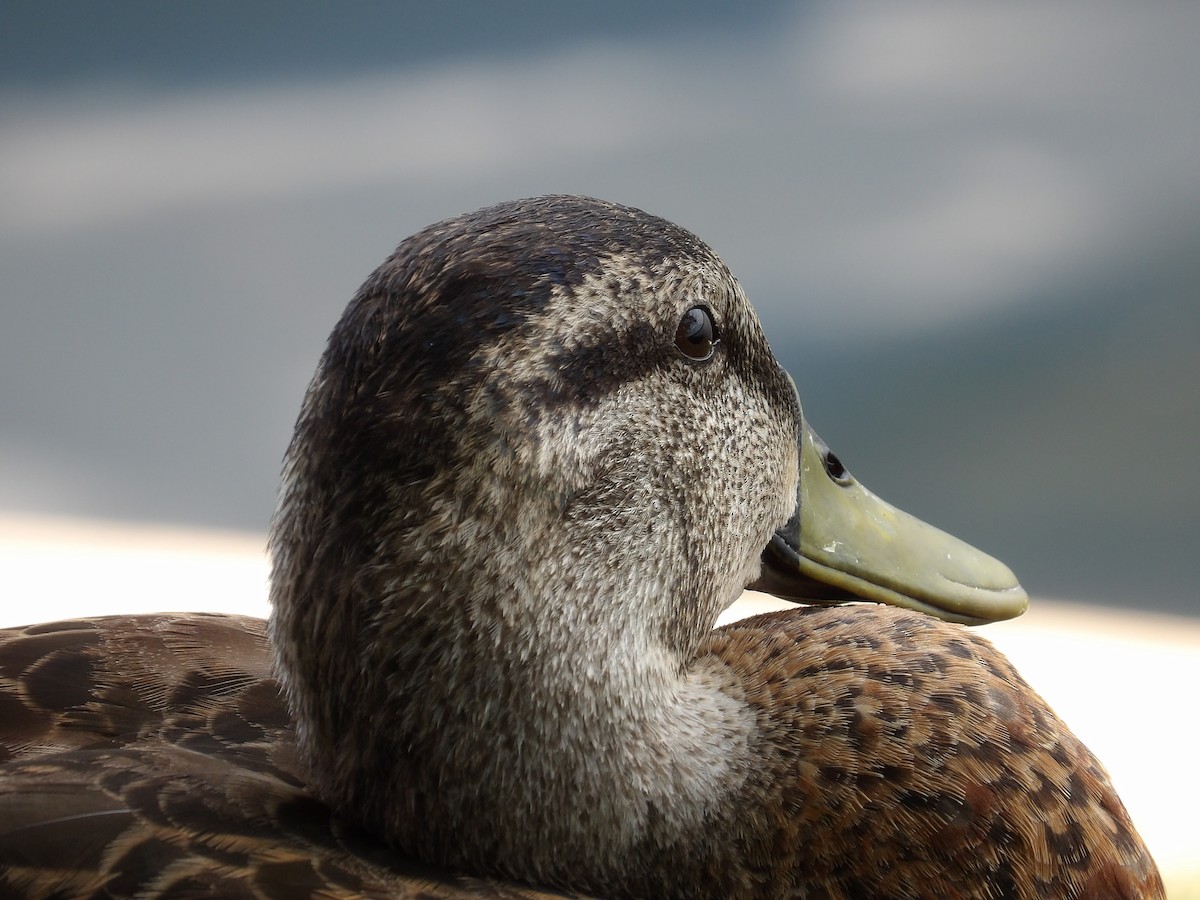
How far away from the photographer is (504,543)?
2.07 ft

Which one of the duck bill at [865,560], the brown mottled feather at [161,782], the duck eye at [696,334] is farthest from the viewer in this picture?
the duck bill at [865,560]

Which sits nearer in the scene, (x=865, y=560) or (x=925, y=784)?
(x=925, y=784)

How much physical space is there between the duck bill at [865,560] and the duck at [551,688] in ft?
0.18

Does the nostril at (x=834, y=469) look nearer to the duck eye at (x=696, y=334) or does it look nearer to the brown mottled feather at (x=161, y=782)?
the duck eye at (x=696, y=334)

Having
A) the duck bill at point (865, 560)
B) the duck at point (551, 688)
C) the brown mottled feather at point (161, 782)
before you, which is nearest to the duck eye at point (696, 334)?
the duck at point (551, 688)

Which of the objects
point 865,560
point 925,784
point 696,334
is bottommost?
point 925,784

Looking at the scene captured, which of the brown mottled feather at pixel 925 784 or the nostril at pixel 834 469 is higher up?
the nostril at pixel 834 469

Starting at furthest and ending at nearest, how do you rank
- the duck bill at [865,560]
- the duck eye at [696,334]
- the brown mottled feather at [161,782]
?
the duck bill at [865,560] < the duck eye at [696,334] < the brown mottled feather at [161,782]

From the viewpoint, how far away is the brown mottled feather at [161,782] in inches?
24.5

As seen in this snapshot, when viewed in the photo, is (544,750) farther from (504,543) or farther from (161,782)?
(161,782)

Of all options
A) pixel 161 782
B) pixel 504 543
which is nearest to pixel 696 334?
pixel 504 543

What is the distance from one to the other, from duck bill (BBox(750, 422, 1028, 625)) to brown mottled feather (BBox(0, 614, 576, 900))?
31cm

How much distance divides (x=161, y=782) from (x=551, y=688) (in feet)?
0.73

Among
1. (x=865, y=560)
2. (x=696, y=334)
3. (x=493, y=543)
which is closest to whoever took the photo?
(x=493, y=543)
